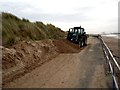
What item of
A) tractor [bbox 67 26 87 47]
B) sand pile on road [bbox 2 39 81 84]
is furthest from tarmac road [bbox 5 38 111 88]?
tractor [bbox 67 26 87 47]

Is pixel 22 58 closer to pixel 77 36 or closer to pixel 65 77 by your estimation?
pixel 65 77

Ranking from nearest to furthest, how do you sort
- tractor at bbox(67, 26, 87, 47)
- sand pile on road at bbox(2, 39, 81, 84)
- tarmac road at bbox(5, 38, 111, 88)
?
tarmac road at bbox(5, 38, 111, 88)
sand pile on road at bbox(2, 39, 81, 84)
tractor at bbox(67, 26, 87, 47)

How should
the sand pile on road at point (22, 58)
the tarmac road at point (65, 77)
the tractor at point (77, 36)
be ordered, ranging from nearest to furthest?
the tarmac road at point (65, 77) → the sand pile on road at point (22, 58) → the tractor at point (77, 36)

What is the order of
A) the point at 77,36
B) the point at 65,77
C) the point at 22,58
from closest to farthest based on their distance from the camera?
the point at 65,77, the point at 22,58, the point at 77,36

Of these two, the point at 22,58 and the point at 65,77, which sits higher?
the point at 22,58

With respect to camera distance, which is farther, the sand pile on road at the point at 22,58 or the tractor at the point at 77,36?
the tractor at the point at 77,36

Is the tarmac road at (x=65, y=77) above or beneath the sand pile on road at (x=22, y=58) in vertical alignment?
beneath

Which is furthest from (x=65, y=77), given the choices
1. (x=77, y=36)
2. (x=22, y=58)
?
(x=77, y=36)

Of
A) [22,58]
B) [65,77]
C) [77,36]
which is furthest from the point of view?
[77,36]

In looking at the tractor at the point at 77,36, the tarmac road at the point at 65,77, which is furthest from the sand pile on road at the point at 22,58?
the tractor at the point at 77,36

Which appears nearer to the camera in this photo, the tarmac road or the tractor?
the tarmac road

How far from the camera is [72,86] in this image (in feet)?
39.5

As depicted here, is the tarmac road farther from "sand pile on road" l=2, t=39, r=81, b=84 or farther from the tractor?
the tractor

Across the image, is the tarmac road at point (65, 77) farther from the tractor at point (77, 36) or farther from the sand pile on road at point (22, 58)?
the tractor at point (77, 36)
